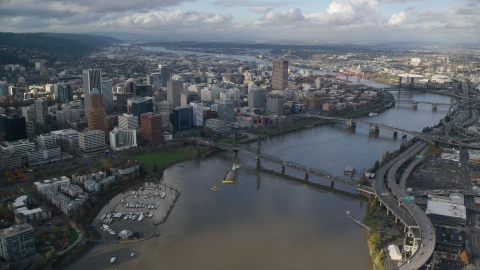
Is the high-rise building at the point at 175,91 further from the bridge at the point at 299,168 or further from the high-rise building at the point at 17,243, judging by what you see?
the high-rise building at the point at 17,243

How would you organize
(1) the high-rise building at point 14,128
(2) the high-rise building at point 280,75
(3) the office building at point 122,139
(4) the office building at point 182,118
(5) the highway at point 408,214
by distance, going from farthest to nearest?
(2) the high-rise building at point 280,75
(4) the office building at point 182,118
(3) the office building at point 122,139
(1) the high-rise building at point 14,128
(5) the highway at point 408,214

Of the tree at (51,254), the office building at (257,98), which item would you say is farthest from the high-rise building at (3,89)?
the tree at (51,254)

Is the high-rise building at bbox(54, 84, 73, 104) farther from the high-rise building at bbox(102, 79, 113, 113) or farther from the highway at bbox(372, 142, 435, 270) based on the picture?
the highway at bbox(372, 142, 435, 270)

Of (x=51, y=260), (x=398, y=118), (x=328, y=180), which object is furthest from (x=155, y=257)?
(x=398, y=118)

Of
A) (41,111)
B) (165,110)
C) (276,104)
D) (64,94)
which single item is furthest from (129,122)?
(276,104)

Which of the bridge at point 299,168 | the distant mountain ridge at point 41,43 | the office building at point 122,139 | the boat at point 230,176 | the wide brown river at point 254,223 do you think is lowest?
the wide brown river at point 254,223

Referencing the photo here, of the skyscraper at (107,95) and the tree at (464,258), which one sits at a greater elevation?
the skyscraper at (107,95)

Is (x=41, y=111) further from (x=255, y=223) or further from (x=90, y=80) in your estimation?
(x=255, y=223)

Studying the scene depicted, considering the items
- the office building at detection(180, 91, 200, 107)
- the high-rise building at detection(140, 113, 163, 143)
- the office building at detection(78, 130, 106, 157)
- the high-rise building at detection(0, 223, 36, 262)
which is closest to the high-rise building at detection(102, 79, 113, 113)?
the office building at detection(180, 91, 200, 107)
